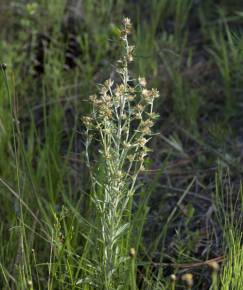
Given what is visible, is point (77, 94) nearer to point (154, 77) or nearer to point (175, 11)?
point (154, 77)

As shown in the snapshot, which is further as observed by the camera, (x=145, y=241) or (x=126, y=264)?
(x=145, y=241)

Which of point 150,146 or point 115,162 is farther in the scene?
point 150,146

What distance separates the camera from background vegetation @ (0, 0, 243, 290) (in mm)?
1972

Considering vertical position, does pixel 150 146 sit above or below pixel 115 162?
below

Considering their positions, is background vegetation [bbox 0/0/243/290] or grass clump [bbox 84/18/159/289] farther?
background vegetation [bbox 0/0/243/290]

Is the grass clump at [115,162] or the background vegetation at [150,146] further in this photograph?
the background vegetation at [150,146]

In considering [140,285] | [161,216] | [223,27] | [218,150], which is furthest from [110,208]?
[223,27]

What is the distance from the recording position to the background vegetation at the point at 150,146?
1972 millimetres

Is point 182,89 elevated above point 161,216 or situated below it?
above

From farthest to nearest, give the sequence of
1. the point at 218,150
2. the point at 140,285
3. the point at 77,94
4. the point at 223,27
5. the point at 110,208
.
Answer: the point at 223,27, the point at 77,94, the point at 218,150, the point at 140,285, the point at 110,208

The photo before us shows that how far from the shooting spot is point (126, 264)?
191 centimetres

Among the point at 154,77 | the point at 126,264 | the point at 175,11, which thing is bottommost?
the point at 126,264

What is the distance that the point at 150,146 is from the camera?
2809 millimetres

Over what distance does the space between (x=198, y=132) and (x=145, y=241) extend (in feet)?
2.16
